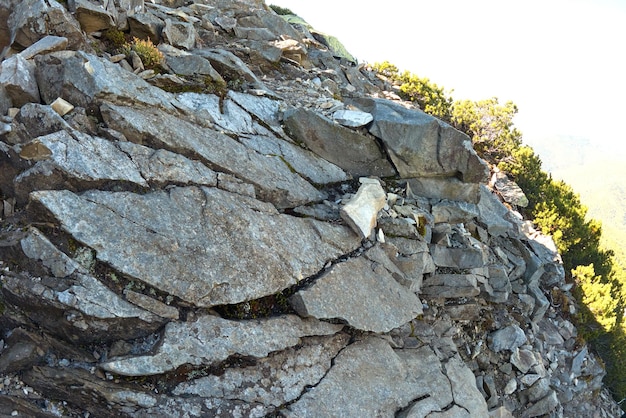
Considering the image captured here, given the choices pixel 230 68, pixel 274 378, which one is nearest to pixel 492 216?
pixel 230 68

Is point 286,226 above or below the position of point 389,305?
above

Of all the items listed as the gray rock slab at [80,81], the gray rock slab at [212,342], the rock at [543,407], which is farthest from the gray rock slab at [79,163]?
the rock at [543,407]

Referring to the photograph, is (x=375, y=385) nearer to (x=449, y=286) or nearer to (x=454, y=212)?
(x=449, y=286)

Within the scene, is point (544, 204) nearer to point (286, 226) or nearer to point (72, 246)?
point (286, 226)

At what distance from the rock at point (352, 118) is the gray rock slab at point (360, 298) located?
4.96 meters

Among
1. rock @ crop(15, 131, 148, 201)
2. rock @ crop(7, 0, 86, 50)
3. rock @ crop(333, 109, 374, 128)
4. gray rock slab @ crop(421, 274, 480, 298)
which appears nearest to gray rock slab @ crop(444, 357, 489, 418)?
gray rock slab @ crop(421, 274, 480, 298)

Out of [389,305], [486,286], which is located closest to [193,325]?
[389,305]

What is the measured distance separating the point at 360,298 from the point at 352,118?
649 cm

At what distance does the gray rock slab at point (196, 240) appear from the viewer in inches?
313

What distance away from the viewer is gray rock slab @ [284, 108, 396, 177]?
44.7 feet

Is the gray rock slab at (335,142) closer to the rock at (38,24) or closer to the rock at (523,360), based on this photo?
the rock at (38,24)

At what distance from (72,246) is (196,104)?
5954 millimetres

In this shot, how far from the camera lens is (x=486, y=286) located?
594 inches

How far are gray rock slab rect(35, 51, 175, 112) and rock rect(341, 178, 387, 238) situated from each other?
6.16m
